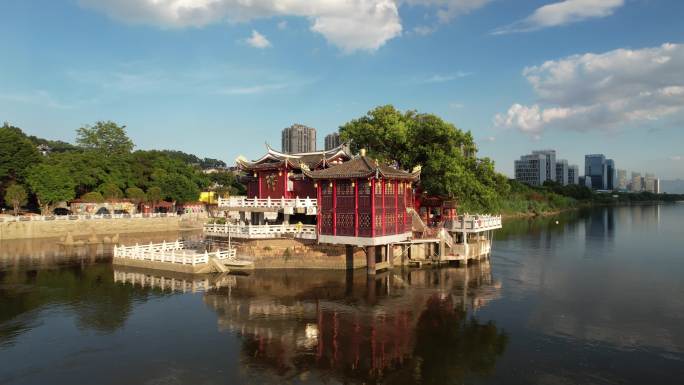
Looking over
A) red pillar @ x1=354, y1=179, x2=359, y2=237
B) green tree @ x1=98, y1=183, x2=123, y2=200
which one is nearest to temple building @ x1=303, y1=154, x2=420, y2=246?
red pillar @ x1=354, y1=179, x2=359, y2=237

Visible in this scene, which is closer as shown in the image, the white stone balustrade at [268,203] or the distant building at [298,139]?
the white stone balustrade at [268,203]

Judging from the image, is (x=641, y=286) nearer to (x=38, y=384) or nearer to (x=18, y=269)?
(x=38, y=384)

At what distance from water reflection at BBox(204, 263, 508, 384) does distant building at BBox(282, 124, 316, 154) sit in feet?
376

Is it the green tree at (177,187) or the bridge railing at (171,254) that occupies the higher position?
the green tree at (177,187)

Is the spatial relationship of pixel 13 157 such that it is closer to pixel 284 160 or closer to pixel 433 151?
pixel 284 160

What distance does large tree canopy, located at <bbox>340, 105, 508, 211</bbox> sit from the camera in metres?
45.4

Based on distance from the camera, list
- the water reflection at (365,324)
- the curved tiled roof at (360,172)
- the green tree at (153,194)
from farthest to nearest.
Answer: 1. the green tree at (153,194)
2. the curved tiled roof at (360,172)
3. the water reflection at (365,324)

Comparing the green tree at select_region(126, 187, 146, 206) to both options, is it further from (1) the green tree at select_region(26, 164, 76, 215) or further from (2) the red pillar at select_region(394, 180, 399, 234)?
(2) the red pillar at select_region(394, 180, 399, 234)

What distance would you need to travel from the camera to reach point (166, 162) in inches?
3386

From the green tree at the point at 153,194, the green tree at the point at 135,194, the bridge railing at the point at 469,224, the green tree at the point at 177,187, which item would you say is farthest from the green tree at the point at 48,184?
the bridge railing at the point at 469,224

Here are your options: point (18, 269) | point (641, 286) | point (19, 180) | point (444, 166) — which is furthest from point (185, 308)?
point (19, 180)

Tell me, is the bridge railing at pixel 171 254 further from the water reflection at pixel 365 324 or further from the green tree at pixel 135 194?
the green tree at pixel 135 194

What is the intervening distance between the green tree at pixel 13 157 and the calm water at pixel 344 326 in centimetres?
3085

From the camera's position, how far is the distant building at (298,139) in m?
151
